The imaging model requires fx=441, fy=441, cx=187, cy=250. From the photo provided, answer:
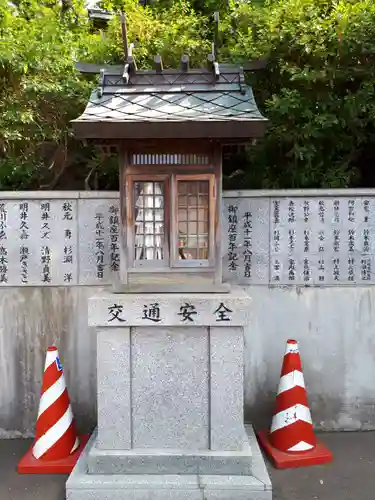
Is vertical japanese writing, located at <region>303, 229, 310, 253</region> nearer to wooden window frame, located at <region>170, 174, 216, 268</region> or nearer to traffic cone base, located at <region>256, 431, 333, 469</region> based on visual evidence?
wooden window frame, located at <region>170, 174, 216, 268</region>

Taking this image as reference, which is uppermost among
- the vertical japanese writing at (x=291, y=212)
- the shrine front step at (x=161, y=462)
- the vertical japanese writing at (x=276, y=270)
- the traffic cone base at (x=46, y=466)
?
the vertical japanese writing at (x=291, y=212)

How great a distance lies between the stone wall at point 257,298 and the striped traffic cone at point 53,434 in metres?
0.63

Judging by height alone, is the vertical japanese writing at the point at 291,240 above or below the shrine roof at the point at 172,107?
below

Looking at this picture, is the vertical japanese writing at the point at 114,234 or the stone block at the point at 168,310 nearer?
the stone block at the point at 168,310

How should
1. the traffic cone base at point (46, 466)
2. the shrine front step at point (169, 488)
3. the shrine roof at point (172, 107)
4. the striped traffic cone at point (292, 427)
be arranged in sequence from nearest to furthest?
the shrine roof at point (172, 107), the shrine front step at point (169, 488), the traffic cone base at point (46, 466), the striped traffic cone at point (292, 427)

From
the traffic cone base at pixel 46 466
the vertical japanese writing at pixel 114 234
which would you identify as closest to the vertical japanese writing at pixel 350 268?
the vertical japanese writing at pixel 114 234

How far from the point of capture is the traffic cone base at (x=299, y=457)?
4.72m

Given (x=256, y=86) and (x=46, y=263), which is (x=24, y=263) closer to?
(x=46, y=263)

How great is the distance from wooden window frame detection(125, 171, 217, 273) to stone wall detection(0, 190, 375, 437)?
1217mm

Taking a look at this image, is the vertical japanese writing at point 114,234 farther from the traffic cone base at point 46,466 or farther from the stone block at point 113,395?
the traffic cone base at point 46,466

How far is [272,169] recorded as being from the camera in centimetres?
600

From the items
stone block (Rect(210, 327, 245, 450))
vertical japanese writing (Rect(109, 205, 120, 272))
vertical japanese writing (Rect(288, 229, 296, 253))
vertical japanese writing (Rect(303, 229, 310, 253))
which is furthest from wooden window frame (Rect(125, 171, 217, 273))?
vertical japanese writing (Rect(303, 229, 310, 253))

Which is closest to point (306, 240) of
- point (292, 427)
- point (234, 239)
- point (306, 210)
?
point (306, 210)


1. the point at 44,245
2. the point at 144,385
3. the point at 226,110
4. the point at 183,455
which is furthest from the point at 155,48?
the point at 183,455
